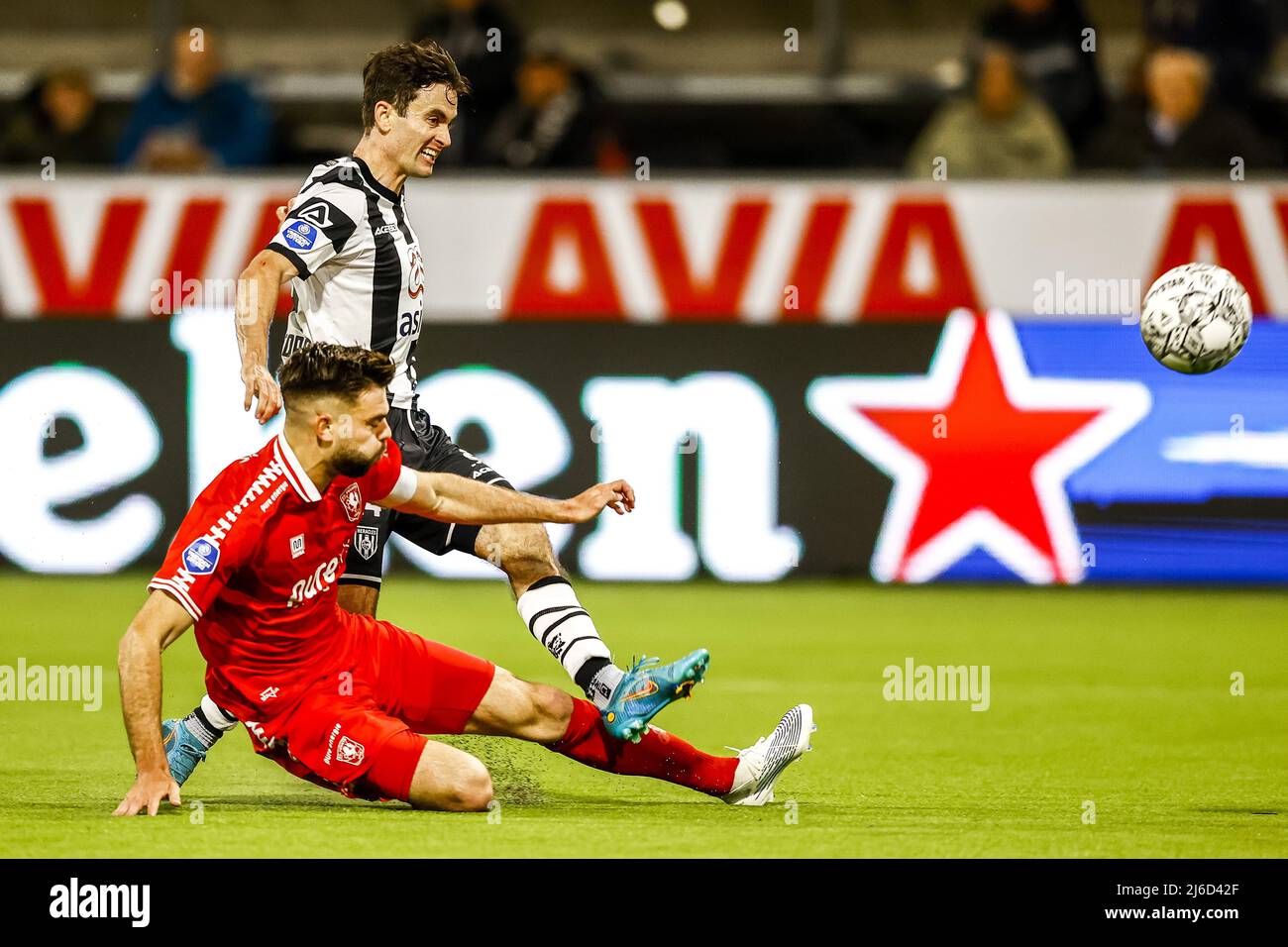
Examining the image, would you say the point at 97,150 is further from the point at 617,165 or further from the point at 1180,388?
the point at 1180,388

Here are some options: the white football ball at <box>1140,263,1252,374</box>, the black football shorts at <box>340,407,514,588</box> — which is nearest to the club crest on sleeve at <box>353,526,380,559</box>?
the black football shorts at <box>340,407,514,588</box>

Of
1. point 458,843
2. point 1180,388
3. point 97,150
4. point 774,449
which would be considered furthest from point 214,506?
point 97,150

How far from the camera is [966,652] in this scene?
380 inches

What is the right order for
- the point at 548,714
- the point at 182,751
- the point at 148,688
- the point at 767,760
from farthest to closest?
the point at 182,751, the point at 767,760, the point at 548,714, the point at 148,688

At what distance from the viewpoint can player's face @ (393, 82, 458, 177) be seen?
641 cm

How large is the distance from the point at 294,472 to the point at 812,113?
862cm

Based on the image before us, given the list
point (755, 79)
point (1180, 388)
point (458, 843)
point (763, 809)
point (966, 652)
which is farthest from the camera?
point (755, 79)

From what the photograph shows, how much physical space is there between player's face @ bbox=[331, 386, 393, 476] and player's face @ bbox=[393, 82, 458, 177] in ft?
3.68

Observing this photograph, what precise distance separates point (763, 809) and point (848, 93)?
830 centimetres

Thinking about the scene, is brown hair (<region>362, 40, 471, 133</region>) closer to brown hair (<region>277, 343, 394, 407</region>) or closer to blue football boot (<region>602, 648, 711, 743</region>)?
brown hair (<region>277, 343, 394, 407</region>)

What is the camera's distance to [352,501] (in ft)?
18.7

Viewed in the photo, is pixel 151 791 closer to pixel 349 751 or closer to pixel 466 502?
pixel 349 751

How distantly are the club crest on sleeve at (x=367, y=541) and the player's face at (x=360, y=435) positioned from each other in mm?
819

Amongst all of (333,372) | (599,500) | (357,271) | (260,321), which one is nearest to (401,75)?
(357,271)
